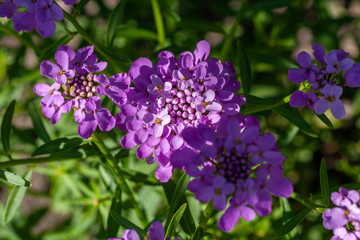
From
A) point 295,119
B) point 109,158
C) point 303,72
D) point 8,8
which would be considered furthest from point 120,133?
point 303,72

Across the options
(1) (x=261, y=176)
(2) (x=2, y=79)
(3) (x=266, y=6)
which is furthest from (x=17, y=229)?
(3) (x=266, y=6)

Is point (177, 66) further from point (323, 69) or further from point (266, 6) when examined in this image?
point (266, 6)

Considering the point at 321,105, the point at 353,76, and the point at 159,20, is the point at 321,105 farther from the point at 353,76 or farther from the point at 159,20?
the point at 159,20

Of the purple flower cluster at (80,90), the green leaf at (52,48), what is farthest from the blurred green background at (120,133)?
the purple flower cluster at (80,90)

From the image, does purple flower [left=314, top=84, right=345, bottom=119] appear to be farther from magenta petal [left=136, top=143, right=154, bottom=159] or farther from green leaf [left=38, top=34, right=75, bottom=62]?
green leaf [left=38, top=34, right=75, bottom=62]

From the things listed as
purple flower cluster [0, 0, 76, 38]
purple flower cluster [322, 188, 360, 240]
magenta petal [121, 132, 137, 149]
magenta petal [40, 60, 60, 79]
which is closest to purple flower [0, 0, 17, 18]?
purple flower cluster [0, 0, 76, 38]

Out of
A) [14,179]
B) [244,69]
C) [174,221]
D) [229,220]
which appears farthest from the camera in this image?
[244,69]
